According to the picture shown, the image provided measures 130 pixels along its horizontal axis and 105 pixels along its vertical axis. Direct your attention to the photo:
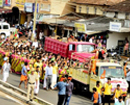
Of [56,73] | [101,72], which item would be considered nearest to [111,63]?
[101,72]

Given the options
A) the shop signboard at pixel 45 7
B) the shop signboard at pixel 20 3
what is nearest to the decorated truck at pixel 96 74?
the shop signboard at pixel 45 7

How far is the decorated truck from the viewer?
20.8 m

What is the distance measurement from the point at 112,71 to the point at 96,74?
2.59 feet

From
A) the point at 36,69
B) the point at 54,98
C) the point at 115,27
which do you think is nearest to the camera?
the point at 54,98

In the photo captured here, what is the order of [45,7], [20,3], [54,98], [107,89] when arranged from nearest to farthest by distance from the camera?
[107,89] < [54,98] < [45,7] < [20,3]

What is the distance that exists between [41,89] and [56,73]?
121cm

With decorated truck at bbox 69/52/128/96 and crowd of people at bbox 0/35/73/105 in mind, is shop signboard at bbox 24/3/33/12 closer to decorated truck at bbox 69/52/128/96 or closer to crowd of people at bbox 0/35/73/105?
crowd of people at bbox 0/35/73/105

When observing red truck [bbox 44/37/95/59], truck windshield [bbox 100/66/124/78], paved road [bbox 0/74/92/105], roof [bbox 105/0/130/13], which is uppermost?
roof [bbox 105/0/130/13]

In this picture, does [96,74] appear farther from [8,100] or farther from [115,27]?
[115,27]

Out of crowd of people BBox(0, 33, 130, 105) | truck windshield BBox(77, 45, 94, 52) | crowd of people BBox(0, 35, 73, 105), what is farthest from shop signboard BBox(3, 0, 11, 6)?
truck windshield BBox(77, 45, 94, 52)

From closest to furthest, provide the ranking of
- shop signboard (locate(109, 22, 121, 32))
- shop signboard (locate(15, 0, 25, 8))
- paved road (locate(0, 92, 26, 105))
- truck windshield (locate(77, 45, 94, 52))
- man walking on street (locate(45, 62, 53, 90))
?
paved road (locate(0, 92, 26, 105)), man walking on street (locate(45, 62, 53, 90)), truck windshield (locate(77, 45, 94, 52)), shop signboard (locate(109, 22, 121, 32)), shop signboard (locate(15, 0, 25, 8))

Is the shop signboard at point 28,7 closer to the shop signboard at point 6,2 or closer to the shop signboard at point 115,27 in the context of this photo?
the shop signboard at point 6,2

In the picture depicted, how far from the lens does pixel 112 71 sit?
21.2 meters

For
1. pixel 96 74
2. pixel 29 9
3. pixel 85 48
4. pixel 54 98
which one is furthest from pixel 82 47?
pixel 29 9
